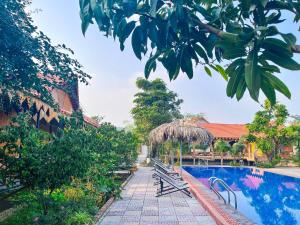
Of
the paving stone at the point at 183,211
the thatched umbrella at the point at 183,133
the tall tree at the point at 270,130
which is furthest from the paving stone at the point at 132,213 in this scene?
the tall tree at the point at 270,130

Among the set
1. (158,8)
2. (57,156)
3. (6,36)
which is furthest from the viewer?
(57,156)

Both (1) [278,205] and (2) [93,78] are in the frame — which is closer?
(2) [93,78]

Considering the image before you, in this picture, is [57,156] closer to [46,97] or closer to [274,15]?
[46,97]

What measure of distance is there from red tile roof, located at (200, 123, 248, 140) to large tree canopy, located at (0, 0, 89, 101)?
2680 cm

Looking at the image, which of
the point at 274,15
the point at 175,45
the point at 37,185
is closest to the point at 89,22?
the point at 175,45

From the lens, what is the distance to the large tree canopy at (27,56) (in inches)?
147

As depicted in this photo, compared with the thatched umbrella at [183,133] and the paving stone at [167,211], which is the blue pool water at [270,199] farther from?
the thatched umbrella at [183,133]

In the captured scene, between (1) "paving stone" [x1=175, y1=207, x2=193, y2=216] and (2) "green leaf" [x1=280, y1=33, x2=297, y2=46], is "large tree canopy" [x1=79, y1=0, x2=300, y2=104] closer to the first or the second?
(2) "green leaf" [x1=280, y1=33, x2=297, y2=46]

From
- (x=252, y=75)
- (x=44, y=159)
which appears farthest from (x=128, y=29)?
(x=44, y=159)

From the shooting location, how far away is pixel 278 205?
34.4ft

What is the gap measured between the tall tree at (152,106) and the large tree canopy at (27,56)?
21.4 meters

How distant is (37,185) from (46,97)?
134 cm

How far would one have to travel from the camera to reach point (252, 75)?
116 cm

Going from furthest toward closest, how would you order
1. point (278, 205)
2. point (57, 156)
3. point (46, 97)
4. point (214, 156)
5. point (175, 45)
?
point (214, 156) → point (278, 205) → point (46, 97) → point (57, 156) → point (175, 45)
